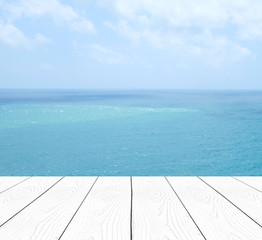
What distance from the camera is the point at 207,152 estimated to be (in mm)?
13008
